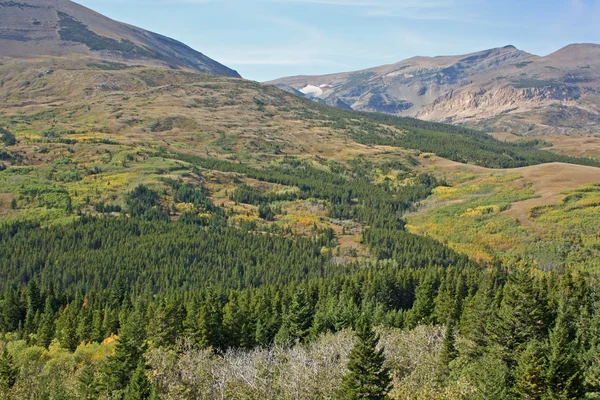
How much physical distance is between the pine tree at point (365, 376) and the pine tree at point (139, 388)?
698 inches

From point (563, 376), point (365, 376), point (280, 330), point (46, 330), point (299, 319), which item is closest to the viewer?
point (563, 376)

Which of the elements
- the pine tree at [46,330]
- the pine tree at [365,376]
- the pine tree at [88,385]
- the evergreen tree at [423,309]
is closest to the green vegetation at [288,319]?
the pine tree at [365,376]

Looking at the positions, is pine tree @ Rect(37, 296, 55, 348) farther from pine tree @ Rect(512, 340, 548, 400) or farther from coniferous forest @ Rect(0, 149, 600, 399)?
pine tree @ Rect(512, 340, 548, 400)

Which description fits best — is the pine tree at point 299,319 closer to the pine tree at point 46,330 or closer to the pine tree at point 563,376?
the pine tree at point 46,330

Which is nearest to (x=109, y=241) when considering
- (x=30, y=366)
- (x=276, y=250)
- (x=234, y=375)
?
→ (x=276, y=250)

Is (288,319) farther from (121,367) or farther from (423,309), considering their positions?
(121,367)

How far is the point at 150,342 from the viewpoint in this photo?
80875 mm

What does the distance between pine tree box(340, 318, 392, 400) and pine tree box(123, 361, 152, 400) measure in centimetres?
1774

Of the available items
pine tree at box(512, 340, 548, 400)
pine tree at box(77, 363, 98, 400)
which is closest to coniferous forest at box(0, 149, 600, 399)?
pine tree at box(512, 340, 548, 400)

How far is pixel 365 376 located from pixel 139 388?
2045 cm

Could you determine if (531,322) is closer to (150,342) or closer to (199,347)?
(199,347)

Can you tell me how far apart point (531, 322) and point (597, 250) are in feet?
403

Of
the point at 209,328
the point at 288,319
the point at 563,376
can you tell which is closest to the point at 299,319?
the point at 288,319

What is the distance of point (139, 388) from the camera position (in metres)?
52.6
